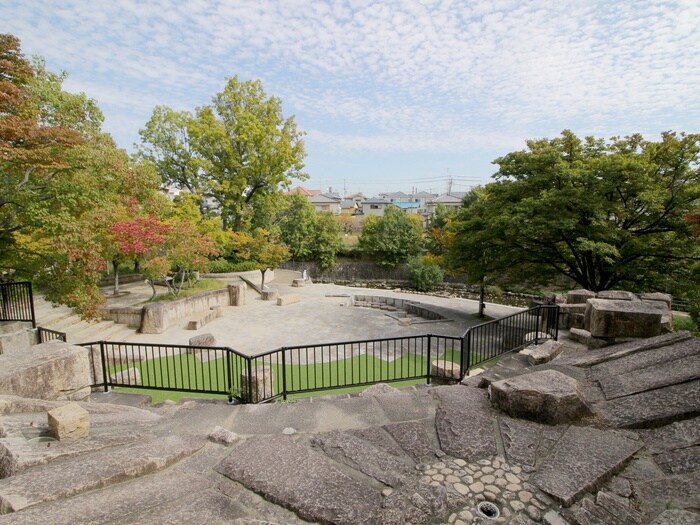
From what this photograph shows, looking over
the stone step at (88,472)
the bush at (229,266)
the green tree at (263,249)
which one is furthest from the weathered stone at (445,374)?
the bush at (229,266)

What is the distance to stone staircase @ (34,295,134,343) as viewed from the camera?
11086 mm

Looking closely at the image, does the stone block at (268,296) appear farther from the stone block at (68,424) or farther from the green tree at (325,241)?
the stone block at (68,424)

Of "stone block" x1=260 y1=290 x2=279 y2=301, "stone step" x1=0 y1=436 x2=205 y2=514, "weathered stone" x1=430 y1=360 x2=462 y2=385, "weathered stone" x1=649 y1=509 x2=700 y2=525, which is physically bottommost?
"stone block" x1=260 y1=290 x2=279 y2=301

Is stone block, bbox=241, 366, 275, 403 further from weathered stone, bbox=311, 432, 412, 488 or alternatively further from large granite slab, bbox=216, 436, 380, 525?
weathered stone, bbox=311, 432, 412, 488

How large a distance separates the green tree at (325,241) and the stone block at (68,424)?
91.9 feet

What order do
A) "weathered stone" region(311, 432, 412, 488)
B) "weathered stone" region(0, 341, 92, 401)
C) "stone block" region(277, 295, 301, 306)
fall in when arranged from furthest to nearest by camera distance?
"stone block" region(277, 295, 301, 306) < "weathered stone" region(0, 341, 92, 401) < "weathered stone" region(311, 432, 412, 488)

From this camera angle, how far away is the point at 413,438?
3420mm

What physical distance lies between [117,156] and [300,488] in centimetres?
1028

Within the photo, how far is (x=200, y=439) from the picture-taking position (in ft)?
11.5

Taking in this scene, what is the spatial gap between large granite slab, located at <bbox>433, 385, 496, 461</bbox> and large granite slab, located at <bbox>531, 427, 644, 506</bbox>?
48 centimetres

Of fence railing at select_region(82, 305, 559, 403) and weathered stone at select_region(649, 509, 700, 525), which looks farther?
fence railing at select_region(82, 305, 559, 403)

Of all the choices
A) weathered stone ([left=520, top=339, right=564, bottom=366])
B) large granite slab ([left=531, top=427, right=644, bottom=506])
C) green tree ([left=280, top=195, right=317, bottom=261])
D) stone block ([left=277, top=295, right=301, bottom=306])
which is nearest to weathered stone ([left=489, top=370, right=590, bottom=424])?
large granite slab ([left=531, top=427, right=644, bottom=506])

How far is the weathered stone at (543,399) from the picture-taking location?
347 cm

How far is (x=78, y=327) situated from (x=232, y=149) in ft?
44.2
